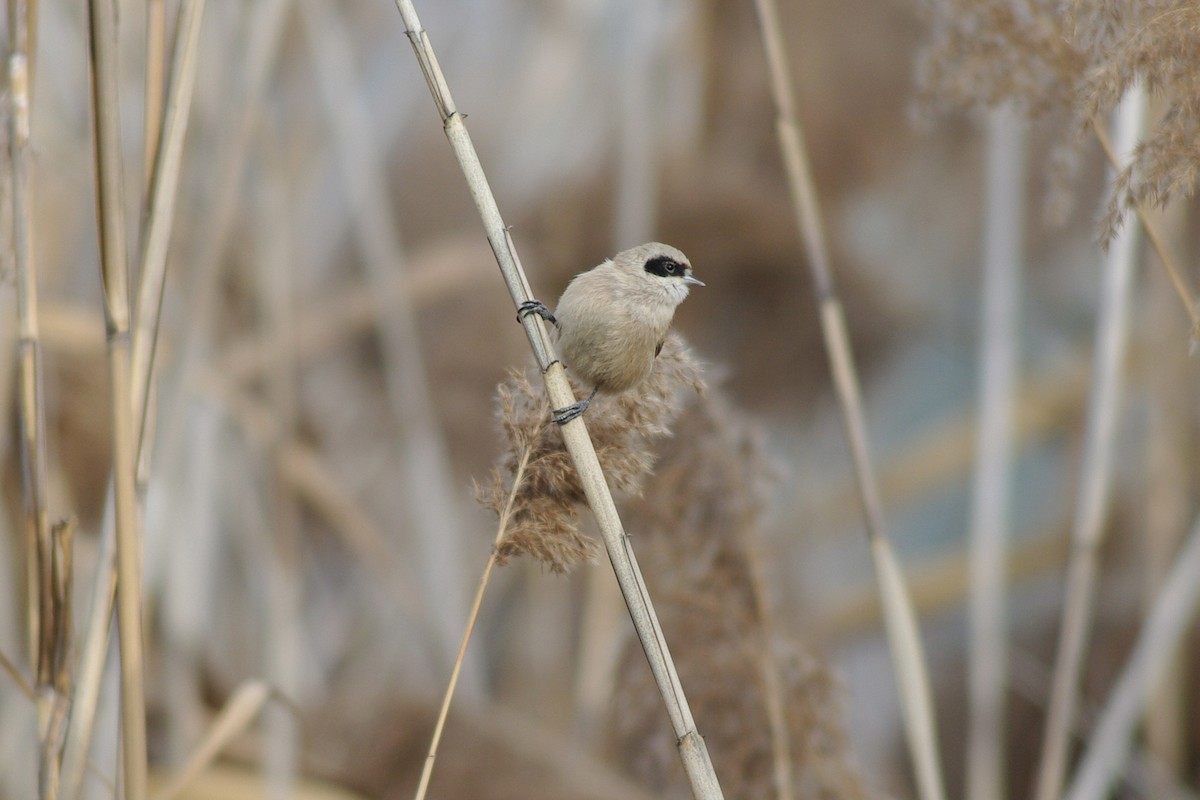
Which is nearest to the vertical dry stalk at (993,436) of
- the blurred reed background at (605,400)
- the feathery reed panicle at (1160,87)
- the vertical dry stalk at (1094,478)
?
the blurred reed background at (605,400)

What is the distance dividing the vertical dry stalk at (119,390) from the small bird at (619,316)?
45 cm

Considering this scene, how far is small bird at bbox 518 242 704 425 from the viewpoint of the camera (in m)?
1.21

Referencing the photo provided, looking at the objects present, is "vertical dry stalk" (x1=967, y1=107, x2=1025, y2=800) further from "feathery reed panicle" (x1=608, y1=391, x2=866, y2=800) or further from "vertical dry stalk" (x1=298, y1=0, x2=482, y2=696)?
"vertical dry stalk" (x1=298, y1=0, x2=482, y2=696)

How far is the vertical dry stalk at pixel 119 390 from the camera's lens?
2.59ft

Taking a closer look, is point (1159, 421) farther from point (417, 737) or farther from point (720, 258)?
point (417, 737)

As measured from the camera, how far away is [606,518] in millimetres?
918

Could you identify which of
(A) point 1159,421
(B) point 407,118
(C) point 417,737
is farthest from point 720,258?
(C) point 417,737

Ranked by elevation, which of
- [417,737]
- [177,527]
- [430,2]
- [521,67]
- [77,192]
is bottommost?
[417,737]

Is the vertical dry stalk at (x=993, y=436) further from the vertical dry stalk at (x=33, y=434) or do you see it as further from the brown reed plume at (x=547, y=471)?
the vertical dry stalk at (x=33, y=434)

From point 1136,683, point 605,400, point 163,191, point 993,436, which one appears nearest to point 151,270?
point 163,191

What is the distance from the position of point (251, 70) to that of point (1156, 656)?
6.38 ft

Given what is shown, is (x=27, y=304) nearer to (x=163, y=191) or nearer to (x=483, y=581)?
(x=163, y=191)

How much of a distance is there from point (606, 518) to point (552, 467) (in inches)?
4.9

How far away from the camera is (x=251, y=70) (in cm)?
165
